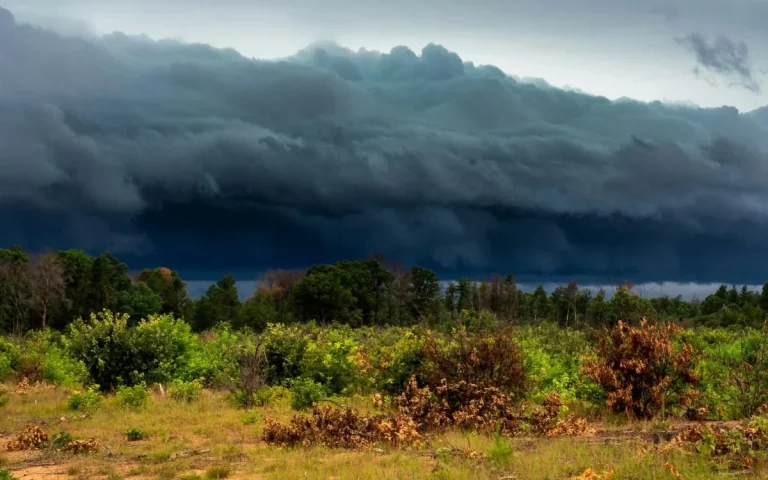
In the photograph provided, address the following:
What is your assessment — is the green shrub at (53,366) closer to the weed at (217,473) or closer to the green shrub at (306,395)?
the green shrub at (306,395)

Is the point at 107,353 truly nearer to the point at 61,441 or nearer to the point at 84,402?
the point at 84,402

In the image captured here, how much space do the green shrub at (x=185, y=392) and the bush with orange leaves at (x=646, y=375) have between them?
12.6m

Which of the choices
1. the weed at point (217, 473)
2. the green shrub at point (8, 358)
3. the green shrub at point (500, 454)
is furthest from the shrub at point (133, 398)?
the green shrub at point (500, 454)

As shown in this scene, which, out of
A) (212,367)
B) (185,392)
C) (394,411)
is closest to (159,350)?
(212,367)

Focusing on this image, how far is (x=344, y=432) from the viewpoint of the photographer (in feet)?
44.2

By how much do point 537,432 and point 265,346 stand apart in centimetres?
1351

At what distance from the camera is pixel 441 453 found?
1154cm

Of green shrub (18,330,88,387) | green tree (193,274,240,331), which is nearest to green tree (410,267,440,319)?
green tree (193,274,240,331)

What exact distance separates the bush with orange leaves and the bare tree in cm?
5848

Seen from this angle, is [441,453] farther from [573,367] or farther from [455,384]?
[573,367]

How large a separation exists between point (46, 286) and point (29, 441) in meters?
54.2

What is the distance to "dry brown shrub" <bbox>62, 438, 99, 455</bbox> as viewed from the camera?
549 inches

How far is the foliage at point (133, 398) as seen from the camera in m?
20.4

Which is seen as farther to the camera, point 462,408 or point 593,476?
point 462,408
